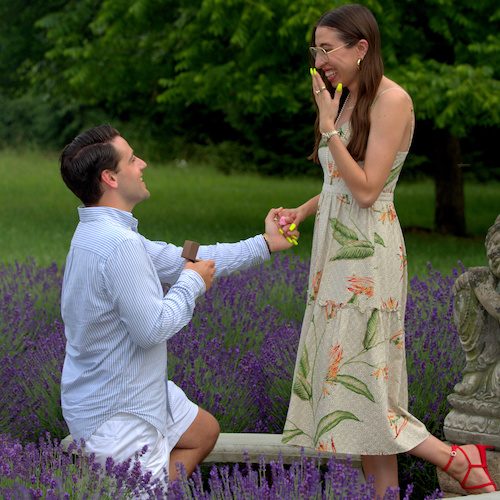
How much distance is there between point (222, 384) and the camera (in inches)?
205

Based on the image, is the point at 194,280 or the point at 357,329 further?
the point at 357,329

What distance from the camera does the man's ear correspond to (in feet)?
12.2

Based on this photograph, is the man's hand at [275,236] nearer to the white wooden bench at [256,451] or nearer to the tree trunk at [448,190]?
the white wooden bench at [256,451]

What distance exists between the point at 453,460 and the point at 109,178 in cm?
166

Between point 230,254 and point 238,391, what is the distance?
113 centimetres

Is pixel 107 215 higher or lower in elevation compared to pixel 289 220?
higher

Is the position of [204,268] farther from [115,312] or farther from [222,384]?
[222,384]

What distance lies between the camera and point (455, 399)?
443cm

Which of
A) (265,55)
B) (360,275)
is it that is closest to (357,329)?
(360,275)

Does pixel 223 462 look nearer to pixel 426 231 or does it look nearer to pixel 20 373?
pixel 20 373

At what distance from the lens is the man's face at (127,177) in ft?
12.3

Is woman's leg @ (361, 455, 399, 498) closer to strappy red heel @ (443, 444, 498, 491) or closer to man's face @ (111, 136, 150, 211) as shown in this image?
strappy red heel @ (443, 444, 498, 491)

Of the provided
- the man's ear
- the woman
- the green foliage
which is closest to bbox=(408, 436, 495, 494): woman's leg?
the woman

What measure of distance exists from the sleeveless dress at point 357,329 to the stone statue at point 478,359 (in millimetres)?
271
